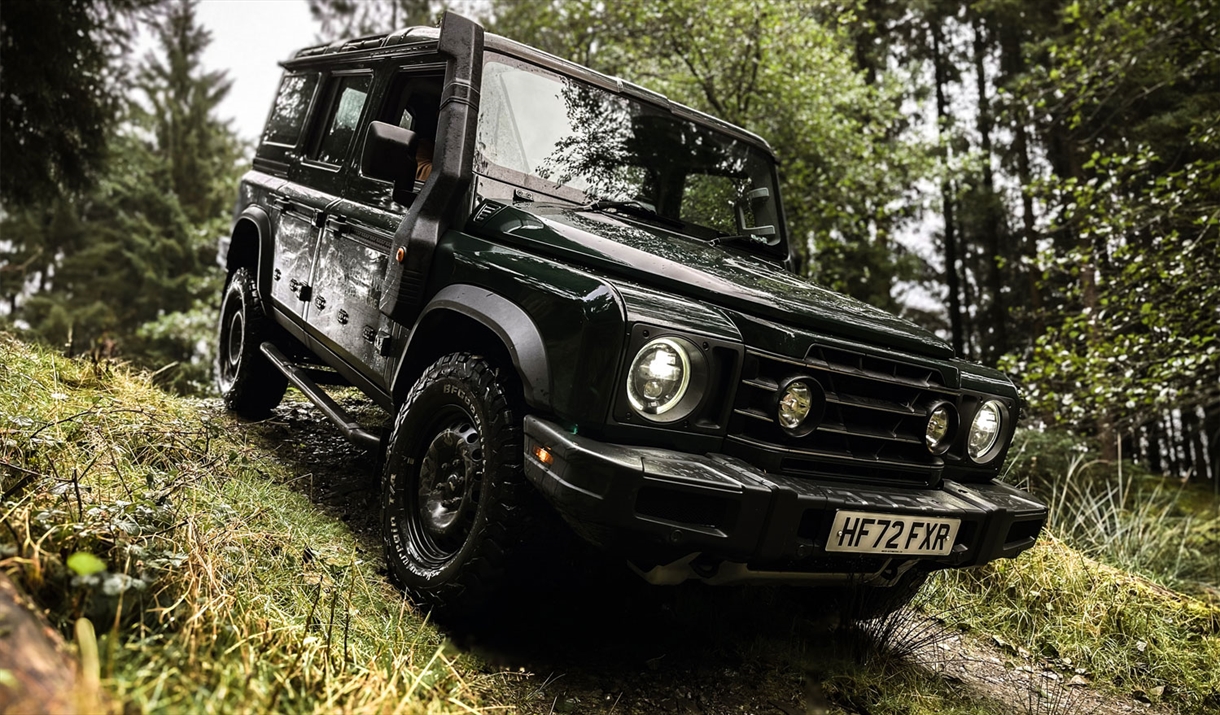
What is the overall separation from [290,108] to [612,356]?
11.9 ft

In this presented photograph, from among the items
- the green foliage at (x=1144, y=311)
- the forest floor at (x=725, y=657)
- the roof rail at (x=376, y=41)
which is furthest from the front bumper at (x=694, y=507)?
the green foliage at (x=1144, y=311)

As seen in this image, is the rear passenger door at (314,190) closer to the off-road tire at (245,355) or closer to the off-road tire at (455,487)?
the off-road tire at (245,355)

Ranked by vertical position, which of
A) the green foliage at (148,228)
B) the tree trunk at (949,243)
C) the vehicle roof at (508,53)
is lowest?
the green foliage at (148,228)

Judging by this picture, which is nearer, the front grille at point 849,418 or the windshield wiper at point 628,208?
the front grille at point 849,418

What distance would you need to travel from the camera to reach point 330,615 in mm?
2303

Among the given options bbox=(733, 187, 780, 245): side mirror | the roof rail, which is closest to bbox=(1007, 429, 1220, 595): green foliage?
bbox=(733, 187, 780, 245): side mirror

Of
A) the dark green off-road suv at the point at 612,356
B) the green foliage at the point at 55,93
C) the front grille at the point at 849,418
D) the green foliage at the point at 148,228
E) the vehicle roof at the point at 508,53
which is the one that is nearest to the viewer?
the dark green off-road suv at the point at 612,356

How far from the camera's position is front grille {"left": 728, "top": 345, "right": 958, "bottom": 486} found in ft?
7.75

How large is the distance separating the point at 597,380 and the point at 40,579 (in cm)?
133

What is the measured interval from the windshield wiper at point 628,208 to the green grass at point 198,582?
1.60 meters

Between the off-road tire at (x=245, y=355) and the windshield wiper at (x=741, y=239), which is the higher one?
the windshield wiper at (x=741, y=239)

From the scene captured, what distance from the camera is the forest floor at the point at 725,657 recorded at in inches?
103

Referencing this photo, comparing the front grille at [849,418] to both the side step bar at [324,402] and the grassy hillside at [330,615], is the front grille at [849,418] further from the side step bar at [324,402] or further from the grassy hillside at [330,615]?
the side step bar at [324,402]

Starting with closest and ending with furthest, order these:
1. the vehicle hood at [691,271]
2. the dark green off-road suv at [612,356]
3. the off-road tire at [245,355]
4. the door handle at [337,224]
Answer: the dark green off-road suv at [612,356], the vehicle hood at [691,271], the door handle at [337,224], the off-road tire at [245,355]
